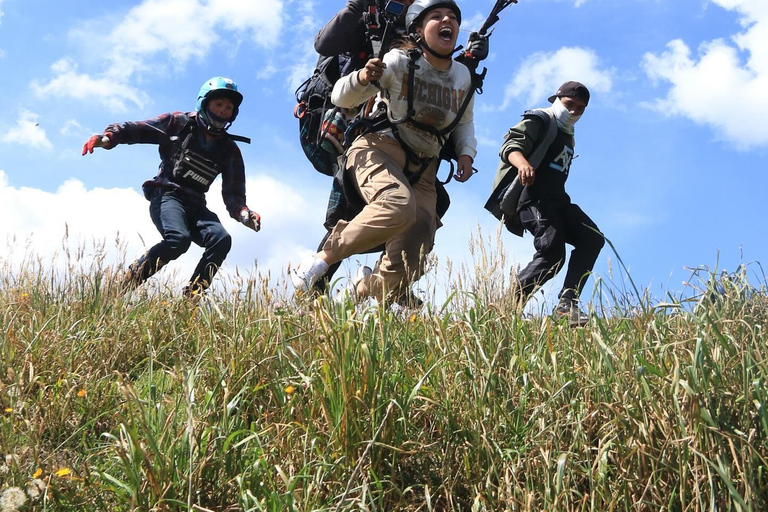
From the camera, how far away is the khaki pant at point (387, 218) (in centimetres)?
501

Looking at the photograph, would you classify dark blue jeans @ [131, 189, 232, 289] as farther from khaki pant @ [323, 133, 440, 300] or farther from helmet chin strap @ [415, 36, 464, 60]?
helmet chin strap @ [415, 36, 464, 60]

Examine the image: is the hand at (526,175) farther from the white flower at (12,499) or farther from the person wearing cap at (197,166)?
the white flower at (12,499)

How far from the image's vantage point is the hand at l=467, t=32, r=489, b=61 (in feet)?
19.6

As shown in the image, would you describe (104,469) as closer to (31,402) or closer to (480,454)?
(31,402)

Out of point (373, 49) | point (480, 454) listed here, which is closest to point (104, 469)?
point (480, 454)

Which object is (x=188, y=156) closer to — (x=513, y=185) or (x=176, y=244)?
(x=176, y=244)

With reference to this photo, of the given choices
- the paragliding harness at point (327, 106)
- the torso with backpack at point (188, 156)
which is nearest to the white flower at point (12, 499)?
the paragliding harness at point (327, 106)

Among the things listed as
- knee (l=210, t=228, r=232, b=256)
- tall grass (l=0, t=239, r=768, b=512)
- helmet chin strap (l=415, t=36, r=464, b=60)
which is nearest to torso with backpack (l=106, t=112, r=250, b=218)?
knee (l=210, t=228, r=232, b=256)

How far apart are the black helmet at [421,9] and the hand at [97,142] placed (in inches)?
129

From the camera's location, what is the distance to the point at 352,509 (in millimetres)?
2529

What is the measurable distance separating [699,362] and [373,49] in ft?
13.2

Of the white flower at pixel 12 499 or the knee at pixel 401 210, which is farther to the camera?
the knee at pixel 401 210

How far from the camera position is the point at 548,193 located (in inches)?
251

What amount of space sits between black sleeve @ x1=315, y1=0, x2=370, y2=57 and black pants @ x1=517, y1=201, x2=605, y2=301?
2.08 m
